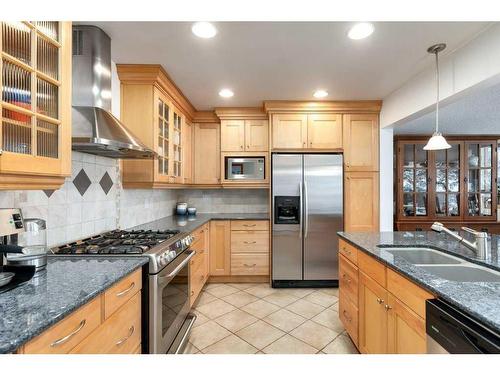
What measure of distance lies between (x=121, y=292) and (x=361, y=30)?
2.17 metres

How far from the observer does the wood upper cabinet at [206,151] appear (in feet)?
12.0

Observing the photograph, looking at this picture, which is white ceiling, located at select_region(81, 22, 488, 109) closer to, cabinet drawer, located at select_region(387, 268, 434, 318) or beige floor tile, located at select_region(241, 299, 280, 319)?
cabinet drawer, located at select_region(387, 268, 434, 318)

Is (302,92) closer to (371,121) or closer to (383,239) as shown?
(371,121)

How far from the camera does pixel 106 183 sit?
2.16 meters

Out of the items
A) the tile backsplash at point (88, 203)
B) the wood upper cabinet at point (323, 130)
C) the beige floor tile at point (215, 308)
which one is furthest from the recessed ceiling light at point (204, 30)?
the beige floor tile at point (215, 308)

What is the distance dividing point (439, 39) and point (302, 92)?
1353 millimetres

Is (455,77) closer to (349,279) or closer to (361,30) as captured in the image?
(361,30)

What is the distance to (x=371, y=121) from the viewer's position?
10.8ft

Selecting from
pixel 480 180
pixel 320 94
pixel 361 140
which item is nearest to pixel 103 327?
pixel 320 94

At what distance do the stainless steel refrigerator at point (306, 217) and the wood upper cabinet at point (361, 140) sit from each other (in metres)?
0.23

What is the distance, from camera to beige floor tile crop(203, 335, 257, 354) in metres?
1.94

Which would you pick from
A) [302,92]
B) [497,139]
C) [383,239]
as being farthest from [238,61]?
[497,139]

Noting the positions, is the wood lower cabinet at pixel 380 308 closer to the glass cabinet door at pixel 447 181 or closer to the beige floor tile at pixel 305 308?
the beige floor tile at pixel 305 308

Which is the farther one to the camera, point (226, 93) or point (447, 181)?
point (447, 181)
